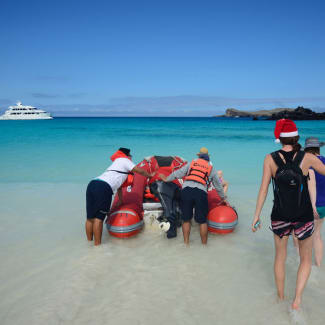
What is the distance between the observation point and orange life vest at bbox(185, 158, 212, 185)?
3754 mm

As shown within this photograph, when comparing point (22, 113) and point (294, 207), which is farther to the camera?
point (22, 113)

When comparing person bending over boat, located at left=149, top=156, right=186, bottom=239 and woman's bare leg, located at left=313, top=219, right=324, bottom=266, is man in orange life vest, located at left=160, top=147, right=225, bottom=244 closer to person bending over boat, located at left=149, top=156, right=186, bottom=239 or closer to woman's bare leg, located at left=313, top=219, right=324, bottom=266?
person bending over boat, located at left=149, top=156, right=186, bottom=239

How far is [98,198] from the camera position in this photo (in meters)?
3.60

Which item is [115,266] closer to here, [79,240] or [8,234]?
[79,240]

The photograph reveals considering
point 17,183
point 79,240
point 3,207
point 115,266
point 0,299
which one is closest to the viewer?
point 0,299

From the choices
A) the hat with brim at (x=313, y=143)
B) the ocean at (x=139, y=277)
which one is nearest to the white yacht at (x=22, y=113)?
the ocean at (x=139, y=277)

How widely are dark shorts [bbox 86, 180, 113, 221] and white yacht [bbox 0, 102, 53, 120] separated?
2793 inches

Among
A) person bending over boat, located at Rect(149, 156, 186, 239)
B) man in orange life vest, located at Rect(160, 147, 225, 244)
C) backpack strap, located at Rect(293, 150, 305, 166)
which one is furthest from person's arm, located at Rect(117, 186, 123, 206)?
backpack strap, located at Rect(293, 150, 305, 166)

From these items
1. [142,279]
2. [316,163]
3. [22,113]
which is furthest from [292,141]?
[22,113]

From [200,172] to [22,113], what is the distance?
71.8 metres

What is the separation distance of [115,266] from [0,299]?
1175mm

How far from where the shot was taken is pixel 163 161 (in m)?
5.05

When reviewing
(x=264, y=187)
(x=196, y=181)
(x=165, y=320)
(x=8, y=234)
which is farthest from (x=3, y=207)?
(x=264, y=187)

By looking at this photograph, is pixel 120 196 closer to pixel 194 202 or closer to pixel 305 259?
pixel 194 202
